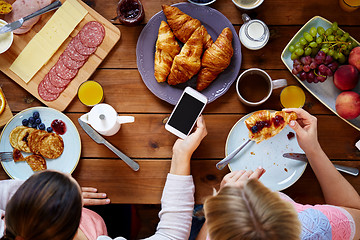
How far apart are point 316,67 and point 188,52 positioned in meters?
0.53

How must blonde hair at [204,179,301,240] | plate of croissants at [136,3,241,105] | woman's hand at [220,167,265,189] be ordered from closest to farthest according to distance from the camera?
1. blonde hair at [204,179,301,240]
2. woman's hand at [220,167,265,189]
3. plate of croissants at [136,3,241,105]

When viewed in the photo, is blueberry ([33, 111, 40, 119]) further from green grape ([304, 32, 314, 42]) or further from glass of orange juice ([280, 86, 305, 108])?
green grape ([304, 32, 314, 42])

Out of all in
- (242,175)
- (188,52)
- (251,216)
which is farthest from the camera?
(188,52)

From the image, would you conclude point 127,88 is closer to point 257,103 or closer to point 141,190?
point 141,190

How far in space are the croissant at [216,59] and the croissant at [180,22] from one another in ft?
0.21

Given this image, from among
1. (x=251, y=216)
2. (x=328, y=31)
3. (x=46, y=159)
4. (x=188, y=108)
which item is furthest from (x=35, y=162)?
(x=328, y=31)

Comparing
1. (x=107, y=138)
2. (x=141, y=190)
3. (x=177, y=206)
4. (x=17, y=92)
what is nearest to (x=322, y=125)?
(x=177, y=206)

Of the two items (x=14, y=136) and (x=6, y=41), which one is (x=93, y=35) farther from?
(x=14, y=136)

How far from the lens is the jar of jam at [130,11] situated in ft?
4.41

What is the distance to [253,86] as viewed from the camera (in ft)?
4.36

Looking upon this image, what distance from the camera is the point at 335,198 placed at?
125 centimetres

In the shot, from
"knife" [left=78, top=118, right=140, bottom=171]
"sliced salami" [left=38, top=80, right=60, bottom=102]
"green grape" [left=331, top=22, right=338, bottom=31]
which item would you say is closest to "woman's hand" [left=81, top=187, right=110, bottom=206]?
"knife" [left=78, top=118, right=140, bottom=171]

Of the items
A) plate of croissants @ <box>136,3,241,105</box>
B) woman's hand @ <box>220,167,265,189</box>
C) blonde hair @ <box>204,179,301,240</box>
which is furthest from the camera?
plate of croissants @ <box>136,3,241,105</box>

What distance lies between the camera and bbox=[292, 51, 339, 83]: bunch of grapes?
4.16ft
